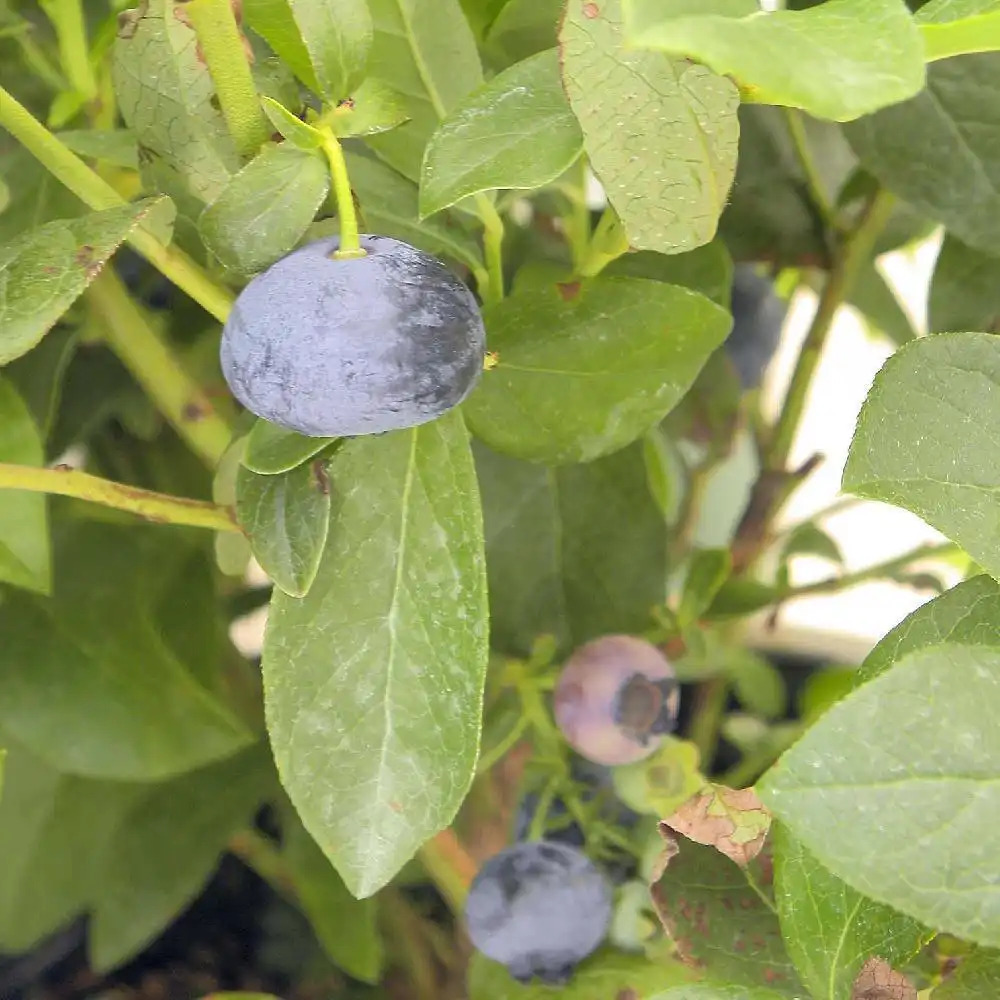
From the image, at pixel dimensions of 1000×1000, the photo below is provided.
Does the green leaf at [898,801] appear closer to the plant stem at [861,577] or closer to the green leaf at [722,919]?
the green leaf at [722,919]

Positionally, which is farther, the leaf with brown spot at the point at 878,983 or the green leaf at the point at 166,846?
the green leaf at the point at 166,846

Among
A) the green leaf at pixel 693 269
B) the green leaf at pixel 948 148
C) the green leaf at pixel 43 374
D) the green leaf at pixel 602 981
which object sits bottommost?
the green leaf at pixel 602 981

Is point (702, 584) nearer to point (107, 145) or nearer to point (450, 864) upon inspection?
point (450, 864)

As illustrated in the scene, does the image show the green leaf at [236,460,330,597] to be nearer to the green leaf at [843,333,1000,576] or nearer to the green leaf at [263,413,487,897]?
the green leaf at [263,413,487,897]

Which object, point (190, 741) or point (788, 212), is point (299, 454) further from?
point (788, 212)

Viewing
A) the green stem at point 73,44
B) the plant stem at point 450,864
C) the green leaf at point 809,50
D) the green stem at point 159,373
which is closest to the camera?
the green leaf at point 809,50

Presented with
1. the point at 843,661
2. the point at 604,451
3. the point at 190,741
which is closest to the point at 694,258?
the point at 604,451

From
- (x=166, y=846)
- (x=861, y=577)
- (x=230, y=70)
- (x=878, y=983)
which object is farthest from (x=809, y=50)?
(x=166, y=846)

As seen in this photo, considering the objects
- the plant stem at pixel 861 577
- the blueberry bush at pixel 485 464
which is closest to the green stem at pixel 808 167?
the blueberry bush at pixel 485 464
